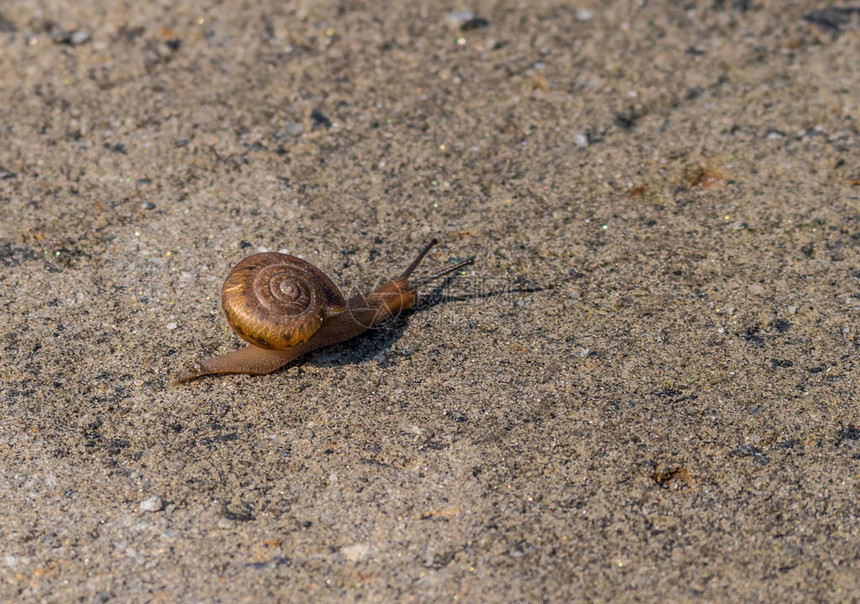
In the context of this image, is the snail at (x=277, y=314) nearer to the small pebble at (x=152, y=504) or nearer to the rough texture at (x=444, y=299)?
the rough texture at (x=444, y=299)

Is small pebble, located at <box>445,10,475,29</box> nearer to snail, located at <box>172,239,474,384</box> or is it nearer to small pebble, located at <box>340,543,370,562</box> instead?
snail, located at <box>172,239,474,384</box>

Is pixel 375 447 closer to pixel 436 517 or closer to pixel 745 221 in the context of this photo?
pixel 436 517

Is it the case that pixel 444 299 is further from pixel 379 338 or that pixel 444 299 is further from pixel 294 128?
pixel 294 128

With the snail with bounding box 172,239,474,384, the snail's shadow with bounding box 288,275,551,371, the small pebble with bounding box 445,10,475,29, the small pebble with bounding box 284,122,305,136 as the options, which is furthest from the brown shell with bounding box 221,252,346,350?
the small pebble with bounding box 445,10,475,29

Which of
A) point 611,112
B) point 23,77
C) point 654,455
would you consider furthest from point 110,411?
point 611,112

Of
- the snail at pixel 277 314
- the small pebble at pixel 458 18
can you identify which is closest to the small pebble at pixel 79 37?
the small pebble at pixel 458 18

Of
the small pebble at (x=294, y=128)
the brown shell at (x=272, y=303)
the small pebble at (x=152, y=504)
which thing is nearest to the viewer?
the small pebble at (x=152, y=504)
